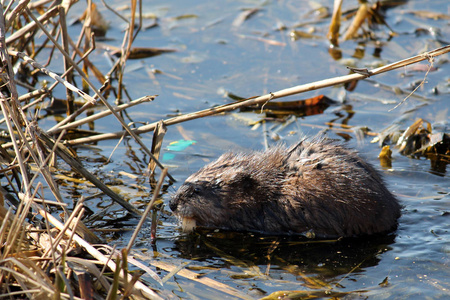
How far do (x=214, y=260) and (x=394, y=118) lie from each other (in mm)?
3050

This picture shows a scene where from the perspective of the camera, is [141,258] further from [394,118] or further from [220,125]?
[394,118]

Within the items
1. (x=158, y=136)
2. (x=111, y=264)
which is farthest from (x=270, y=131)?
(x=111, y=264)

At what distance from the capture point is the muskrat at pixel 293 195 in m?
4.18

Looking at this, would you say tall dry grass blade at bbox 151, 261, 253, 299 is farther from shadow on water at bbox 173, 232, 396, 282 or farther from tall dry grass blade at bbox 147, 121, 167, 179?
tall dry grass blade at bbox 147, 121, 167, 179

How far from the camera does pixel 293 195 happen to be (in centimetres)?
426

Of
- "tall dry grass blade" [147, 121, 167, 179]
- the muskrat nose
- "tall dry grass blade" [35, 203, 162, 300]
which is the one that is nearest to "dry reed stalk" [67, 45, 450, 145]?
"tall dry grass blade" [147, 121, 167, 179]

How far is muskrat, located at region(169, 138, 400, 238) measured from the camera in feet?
13.7

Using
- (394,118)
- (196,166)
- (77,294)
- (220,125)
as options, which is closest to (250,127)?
(220,125)

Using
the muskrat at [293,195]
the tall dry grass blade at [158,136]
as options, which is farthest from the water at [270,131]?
the tall dry grass blade at [158,136]

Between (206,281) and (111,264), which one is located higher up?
(111,264)

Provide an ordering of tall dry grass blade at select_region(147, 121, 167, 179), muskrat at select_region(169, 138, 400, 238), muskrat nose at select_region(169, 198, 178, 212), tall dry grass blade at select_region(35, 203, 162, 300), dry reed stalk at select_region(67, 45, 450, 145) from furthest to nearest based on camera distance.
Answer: tall dry grass blade at select_region(147, 121, 167, 179), muskrat nose at select_region(169, 198, 178, 212), muskrat at select_region(169, 138, 400, 238), dry reed stalk at select_region(67, 45, 450, 145), tall dry grass blade at select_region(35, 203, 162, 300)

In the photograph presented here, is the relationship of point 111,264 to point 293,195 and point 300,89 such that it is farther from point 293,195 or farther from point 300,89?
point 300,89

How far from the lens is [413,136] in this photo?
5.59 metres

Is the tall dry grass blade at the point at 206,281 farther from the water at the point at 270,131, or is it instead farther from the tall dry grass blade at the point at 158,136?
the tall dry grass blade at the point at 158,136
